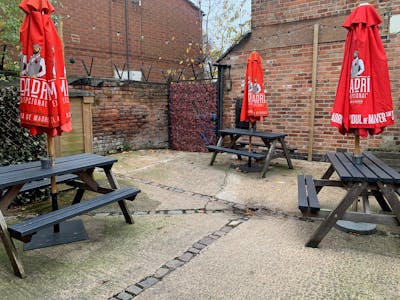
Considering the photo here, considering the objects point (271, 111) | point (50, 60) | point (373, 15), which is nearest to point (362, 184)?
point (373, 15)

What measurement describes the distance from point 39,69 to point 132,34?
9741 millimetres

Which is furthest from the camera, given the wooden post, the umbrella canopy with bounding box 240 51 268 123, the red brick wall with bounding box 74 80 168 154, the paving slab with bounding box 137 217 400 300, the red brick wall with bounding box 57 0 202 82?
the red brick wall with bounding box 57 0 202 82

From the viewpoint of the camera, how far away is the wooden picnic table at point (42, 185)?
2305mm

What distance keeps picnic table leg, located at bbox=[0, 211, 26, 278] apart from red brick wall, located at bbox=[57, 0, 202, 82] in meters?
8.50

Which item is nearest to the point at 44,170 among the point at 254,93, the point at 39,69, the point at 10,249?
the point at 10,249

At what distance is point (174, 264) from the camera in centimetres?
256

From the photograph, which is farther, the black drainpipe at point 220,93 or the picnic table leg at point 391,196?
the black drainpipe at point 220,93

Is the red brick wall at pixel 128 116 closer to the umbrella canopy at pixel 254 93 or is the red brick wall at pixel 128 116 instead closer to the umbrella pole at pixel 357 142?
the umbrella canopy at pixel 254 93

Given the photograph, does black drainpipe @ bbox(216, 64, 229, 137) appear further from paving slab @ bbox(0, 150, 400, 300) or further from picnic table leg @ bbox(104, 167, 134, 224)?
picnic table leg @ bbox(104, 167, 134, 224)

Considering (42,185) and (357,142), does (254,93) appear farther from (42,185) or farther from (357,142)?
(42,185)

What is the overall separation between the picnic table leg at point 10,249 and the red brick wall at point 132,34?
850cm

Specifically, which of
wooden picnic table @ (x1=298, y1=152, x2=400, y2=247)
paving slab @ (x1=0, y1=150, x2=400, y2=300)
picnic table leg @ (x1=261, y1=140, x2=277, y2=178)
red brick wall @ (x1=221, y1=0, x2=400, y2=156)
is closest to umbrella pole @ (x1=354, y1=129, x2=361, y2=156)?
wooden picnic table @ (x1=298, y1=152, x2=400, y2=247)

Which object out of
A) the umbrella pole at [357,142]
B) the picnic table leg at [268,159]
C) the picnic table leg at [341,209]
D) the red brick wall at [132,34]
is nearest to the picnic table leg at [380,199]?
the umbrella pole at [357,142]

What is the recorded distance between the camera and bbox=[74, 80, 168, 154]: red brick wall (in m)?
7.25
